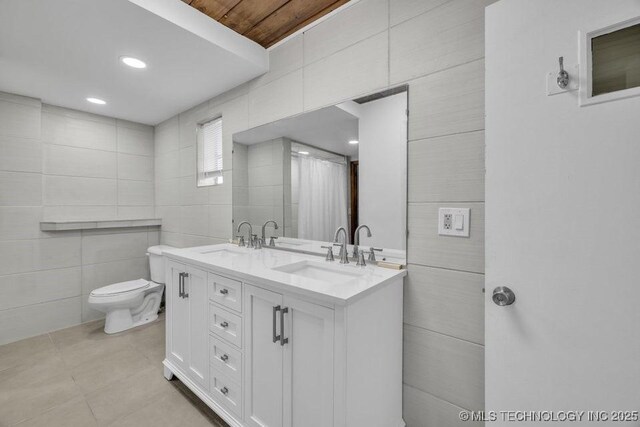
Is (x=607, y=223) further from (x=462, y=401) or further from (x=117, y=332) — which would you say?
(x=117, y=332)

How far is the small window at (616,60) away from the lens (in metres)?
0.81

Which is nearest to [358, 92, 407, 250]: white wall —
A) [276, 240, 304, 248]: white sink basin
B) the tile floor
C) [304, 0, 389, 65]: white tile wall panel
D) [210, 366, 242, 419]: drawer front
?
[304, 0, 389, 65]: white tile wall panel

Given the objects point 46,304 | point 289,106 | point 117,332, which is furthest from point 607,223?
point 46,304

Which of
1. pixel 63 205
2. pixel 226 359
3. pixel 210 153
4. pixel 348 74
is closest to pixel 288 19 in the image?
pixel 348 74

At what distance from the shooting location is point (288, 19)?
1766 millimetres

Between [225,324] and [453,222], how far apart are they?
1.26 meters

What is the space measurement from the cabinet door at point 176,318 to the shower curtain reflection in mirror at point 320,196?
2.81 feet

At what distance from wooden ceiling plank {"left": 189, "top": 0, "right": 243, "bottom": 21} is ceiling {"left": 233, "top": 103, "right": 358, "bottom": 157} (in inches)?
28.1

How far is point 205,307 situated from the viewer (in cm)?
158

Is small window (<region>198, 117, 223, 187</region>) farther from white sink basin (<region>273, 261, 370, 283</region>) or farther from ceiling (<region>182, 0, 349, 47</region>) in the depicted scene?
white sink basin (<region>273, 261, 370, 283</region>)

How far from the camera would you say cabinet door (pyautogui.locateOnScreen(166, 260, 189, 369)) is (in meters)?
1.76

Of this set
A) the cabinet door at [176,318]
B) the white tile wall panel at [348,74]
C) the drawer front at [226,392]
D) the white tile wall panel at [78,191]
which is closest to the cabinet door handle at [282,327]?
the drawer front at [226,392]

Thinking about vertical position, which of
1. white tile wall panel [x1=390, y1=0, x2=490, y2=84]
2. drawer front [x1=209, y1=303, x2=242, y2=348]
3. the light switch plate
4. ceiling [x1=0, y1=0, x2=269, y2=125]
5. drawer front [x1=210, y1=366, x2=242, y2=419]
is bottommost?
drawer front [x1=210, y1=366, x2=242, y2=419]

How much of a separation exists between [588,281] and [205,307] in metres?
1.71
